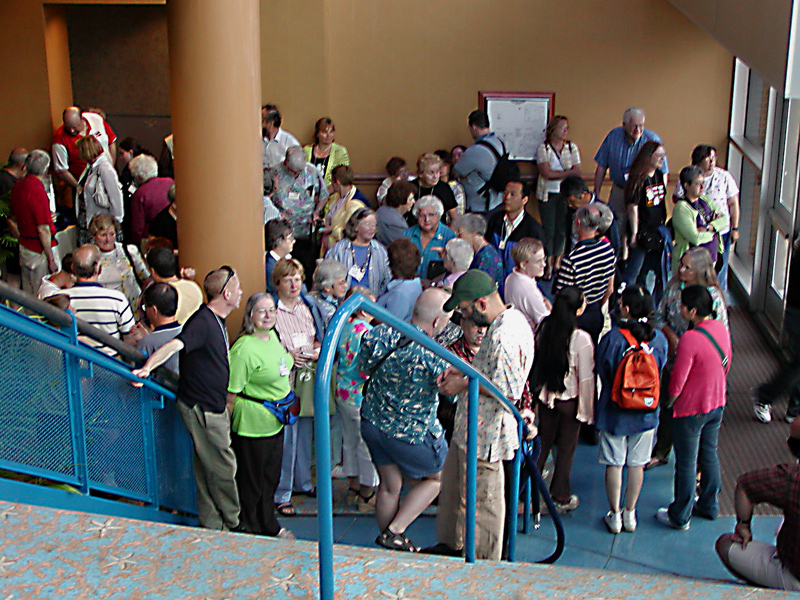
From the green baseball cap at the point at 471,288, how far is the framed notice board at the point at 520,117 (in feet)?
21.0

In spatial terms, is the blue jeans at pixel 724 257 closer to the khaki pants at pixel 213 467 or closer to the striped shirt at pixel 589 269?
the striped shirt at pixel 589 269

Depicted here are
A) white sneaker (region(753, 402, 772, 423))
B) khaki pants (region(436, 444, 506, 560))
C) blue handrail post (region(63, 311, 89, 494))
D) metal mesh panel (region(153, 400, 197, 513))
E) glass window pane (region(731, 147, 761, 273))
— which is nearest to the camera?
blue handrail post (region(63, 311, 89, 494))

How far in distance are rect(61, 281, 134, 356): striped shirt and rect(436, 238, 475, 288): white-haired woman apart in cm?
221

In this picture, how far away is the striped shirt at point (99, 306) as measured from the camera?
5398 mm

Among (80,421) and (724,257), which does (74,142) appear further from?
(724,257)

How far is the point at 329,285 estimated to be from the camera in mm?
5867

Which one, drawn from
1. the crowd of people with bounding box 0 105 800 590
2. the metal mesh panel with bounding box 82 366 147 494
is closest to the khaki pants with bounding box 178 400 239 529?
the crowd of people with bounding box 0 105 800 590

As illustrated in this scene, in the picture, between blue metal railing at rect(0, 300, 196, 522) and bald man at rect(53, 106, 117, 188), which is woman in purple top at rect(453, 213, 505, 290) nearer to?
blue metal railing at rect(0, 300, 196, 522)

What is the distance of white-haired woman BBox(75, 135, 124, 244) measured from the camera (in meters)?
8.18

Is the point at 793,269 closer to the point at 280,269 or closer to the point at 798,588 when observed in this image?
the point at 798,588

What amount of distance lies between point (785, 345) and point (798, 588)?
16.1 ft

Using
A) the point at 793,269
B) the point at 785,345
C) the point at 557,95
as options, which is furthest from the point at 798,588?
the point at 557,95

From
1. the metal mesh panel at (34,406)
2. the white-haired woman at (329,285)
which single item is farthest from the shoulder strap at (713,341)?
the metal mesh panel at (34,406)

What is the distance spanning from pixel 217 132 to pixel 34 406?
265cm
